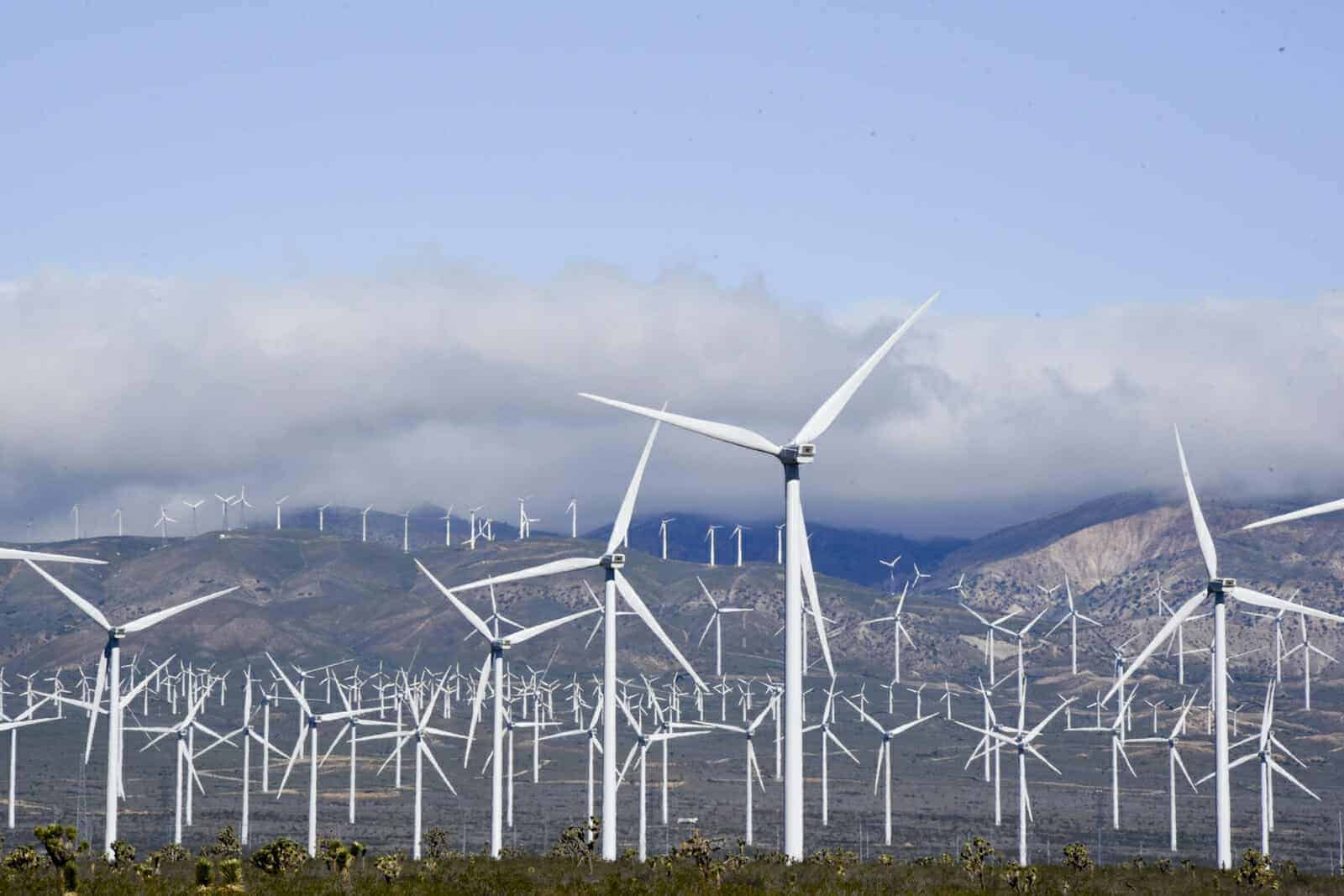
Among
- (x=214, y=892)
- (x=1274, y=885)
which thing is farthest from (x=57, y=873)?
(x=1274, y=885)

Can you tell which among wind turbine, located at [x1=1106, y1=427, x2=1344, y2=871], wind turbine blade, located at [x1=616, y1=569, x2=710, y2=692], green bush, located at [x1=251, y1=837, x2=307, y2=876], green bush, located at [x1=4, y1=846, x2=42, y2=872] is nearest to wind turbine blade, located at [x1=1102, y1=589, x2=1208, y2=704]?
wind turbine, located at [x1=1106, y1=427, x2=1344, y2=871]

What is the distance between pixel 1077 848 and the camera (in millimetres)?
89188

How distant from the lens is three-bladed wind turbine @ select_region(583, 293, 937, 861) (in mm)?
54875

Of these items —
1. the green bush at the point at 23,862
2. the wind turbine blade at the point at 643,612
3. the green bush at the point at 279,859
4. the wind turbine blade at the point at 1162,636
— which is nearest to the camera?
the green bush at the point at 23,862

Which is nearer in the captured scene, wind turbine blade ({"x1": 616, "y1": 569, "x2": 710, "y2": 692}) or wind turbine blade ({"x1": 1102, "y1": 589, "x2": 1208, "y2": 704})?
wind turbine blade ({"x1": 616, "y1": 569, "x2": 710, "y2": 692})

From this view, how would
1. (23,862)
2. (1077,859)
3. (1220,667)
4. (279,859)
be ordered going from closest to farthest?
(23,862), (279,859), (1220,667), (1077,859)

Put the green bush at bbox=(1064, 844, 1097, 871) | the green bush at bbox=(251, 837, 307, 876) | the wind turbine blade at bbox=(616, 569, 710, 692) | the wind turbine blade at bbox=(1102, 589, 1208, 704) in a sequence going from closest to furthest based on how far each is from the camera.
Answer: the green bush at bbox=(251, 837, 307, 876), the wind turbine blade at bbox=(616, 569, 710, 692), the wind turbine blade at bbox=(1102, 589, 1208, 704), the green bush at bbox=(1064, 844, 1097, 871)

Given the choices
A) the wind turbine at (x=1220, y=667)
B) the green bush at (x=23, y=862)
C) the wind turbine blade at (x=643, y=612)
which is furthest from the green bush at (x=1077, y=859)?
the green bush at (x=23, y=862)

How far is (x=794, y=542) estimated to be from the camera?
56.8 metres

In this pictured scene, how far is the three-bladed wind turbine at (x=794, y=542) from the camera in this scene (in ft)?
180

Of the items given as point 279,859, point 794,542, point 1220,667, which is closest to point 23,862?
point 279,859

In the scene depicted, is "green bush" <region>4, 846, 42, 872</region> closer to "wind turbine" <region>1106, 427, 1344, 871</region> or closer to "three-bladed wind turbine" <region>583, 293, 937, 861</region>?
"three-bladed wind turbine" <region>583, 293, 937, 861</region>

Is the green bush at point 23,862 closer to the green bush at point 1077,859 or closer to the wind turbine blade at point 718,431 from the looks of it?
the wind turbine blade at point 718,431

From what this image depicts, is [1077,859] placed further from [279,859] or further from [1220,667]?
[279,859]
